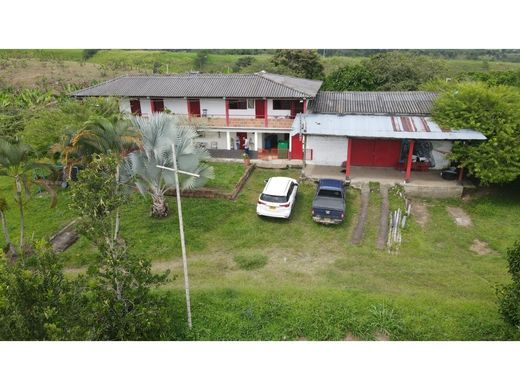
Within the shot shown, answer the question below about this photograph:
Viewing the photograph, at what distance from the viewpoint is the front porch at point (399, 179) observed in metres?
19.1

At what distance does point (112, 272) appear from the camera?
8805mm

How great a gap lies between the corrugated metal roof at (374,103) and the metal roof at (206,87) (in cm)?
104

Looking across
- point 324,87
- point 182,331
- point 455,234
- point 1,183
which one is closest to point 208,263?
point 182,331

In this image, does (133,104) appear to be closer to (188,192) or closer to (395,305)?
(188,192)

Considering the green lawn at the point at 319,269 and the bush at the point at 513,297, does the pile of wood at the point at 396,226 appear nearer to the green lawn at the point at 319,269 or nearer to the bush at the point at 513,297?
the green lawn at the point at 319,269

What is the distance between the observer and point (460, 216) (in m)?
17.5

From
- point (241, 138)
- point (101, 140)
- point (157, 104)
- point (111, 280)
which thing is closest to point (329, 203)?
point (101, 140)

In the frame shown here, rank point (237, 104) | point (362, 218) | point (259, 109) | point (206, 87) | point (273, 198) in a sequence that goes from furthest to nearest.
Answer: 1. point (237, 104)
2. point (259, 109)
3. point (206, 87)
4. point (362, 218)
5. point (273, 198)

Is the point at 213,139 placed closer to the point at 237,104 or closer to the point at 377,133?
the point at 237,104

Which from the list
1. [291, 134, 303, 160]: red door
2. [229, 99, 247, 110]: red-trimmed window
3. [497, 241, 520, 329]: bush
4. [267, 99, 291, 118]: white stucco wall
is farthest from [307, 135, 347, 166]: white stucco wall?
[497, 241, 520, 329]: bush

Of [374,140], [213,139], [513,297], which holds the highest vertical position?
[374,140]

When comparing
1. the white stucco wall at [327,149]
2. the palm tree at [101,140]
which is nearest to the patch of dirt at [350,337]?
the palm tree at [101,140]

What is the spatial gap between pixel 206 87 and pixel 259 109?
3543mm

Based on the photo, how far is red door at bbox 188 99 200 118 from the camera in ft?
82.2
